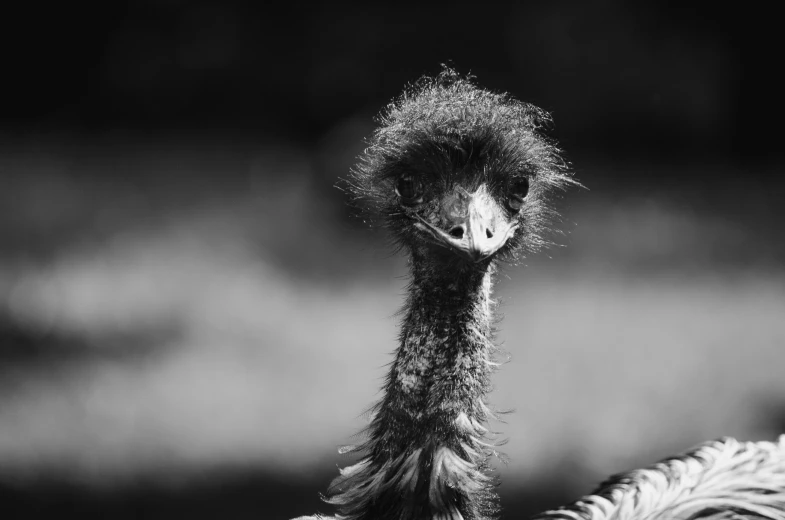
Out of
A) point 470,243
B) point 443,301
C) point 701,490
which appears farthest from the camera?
point 701,490

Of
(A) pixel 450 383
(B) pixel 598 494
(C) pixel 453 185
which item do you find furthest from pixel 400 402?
(B) pixel 598 494

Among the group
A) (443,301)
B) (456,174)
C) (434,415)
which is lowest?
(434,415)

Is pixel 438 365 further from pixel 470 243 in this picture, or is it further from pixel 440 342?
pixel 470 243

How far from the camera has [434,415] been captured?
1042 millimetres

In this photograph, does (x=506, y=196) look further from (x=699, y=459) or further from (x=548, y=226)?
(x=699, y=459)

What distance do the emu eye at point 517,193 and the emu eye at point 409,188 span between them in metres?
0.13

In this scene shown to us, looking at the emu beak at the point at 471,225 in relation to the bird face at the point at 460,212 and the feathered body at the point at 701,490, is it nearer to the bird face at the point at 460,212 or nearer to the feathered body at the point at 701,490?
the bird face at the point at 460,212

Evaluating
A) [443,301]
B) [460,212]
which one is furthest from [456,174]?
[443,301]

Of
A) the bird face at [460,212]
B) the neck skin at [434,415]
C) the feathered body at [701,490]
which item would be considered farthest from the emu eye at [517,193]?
the feathered body at [701,490]

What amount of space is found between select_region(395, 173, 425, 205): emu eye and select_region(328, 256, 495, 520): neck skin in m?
0.09

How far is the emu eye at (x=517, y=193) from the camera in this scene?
1.14 meters

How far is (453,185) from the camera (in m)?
1.05

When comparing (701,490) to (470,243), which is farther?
(701,490)

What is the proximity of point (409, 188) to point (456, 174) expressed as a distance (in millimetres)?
82
